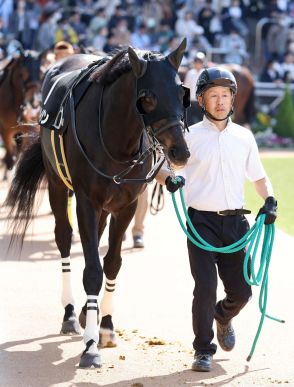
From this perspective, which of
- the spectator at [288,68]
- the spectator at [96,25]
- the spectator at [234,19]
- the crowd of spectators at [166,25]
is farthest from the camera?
the spectator at [234,19]

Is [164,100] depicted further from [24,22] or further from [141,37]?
[141,37]

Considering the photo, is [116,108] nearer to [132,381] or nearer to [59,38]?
[132,381]

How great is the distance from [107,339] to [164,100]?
1615mm

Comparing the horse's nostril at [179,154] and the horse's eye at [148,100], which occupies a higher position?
the horse's eye at [148,100]

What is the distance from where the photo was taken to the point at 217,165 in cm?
518

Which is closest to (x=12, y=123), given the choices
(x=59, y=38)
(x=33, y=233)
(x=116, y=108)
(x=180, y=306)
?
(x=33, y=233)

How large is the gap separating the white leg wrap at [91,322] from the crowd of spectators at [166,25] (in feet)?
55.7

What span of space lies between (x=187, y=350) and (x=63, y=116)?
1.67 metres

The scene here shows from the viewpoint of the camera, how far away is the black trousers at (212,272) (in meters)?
5.11

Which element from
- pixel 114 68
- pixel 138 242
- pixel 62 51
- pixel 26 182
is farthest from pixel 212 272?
pixel 62 51

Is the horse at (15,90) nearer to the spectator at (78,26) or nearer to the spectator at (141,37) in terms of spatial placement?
the spectator at (78,26)

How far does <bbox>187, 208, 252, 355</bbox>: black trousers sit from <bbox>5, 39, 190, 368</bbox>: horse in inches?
19.2

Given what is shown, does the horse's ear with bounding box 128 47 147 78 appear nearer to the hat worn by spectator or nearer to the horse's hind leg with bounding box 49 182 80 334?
the horse's hind leg with bounding box 49 182 80 334

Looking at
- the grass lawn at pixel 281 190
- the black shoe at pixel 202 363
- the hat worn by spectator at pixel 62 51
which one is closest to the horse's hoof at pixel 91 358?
the black shoe at pixel 202 363
